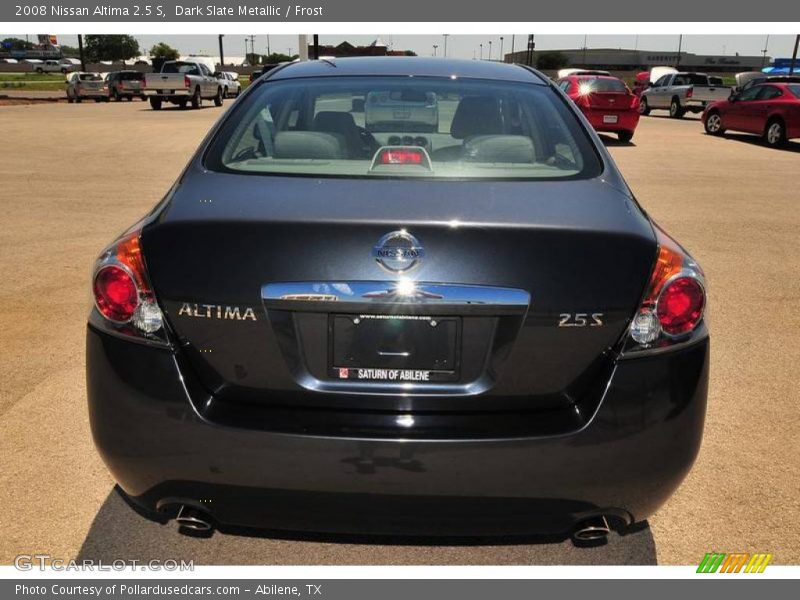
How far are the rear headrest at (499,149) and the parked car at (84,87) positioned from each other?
4154 centimetres

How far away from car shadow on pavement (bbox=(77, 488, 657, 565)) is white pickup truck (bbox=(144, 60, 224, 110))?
31.4 metres

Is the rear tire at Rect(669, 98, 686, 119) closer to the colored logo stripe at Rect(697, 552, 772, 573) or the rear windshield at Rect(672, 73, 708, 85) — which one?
the rear windshield at Rect(672, 73, 708, 85)

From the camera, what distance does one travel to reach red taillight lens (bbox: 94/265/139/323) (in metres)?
2.18

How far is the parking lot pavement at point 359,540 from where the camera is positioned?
2756 mm

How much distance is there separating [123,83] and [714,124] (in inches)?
1313

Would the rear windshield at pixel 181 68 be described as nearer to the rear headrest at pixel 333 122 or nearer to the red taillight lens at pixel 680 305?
the rear headrest at pixel 333 122

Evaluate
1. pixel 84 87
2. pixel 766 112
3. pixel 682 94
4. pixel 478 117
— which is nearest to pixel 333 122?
pixel 478 117

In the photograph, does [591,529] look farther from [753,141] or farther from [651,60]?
[651,60]

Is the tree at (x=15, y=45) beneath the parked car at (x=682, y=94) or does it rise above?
above

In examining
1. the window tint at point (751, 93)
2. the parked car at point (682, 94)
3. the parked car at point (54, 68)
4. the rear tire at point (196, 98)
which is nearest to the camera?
the window tint at point (751, 93)

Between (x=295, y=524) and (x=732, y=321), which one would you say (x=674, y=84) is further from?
(x=295, y=524)

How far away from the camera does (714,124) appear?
69.6ft

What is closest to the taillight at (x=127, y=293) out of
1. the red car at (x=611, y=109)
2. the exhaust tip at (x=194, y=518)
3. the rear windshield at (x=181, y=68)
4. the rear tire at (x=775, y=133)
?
the exhaust tip at (x=194, y=518)

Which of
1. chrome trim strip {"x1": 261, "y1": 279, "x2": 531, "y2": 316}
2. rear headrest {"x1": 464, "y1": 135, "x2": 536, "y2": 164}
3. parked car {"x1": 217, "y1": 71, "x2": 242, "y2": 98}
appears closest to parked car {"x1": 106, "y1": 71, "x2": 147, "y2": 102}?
parked car {"x1": 217, "y1": 71, "x2": 242, "y2": 98}
